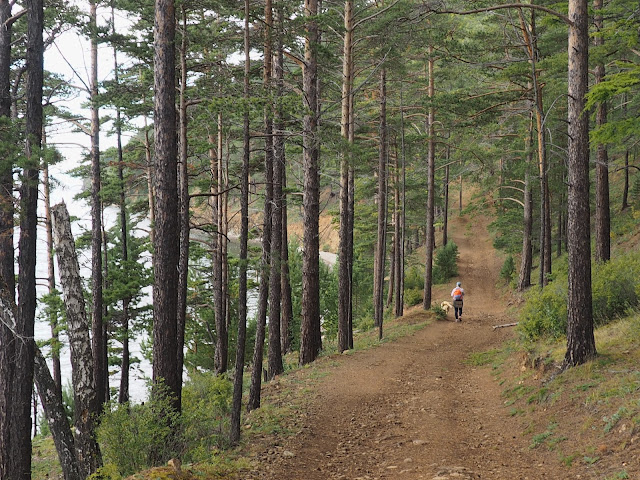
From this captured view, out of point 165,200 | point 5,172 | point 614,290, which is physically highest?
point 5,172

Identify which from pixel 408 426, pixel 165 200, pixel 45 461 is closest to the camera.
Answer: pixel 165 200

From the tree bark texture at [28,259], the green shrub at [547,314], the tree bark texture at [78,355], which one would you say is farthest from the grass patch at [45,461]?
the green shrub at [547,314]

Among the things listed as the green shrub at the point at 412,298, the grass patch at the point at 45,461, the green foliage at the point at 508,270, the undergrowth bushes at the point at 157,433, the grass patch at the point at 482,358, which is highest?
the green foliage at the point at 508,270

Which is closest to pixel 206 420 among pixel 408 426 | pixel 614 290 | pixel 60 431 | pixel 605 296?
pixel 60 431

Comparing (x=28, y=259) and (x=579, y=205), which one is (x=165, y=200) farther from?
(x=579, y=205)

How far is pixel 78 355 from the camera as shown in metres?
7.11

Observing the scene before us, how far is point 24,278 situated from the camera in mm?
8617

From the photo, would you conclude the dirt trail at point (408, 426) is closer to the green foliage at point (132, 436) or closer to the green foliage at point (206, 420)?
the green foliage at point (206, 420)

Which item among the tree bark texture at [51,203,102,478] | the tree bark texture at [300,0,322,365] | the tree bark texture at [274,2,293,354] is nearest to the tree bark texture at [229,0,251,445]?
the tree bark texture at [51,203,102,478]

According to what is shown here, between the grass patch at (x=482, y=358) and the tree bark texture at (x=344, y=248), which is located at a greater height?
the tree bark texture at (x=344, y=248)

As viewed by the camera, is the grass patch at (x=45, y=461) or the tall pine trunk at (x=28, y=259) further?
the grass patch at (x=45, y=461)

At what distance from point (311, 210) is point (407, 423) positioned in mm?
6590

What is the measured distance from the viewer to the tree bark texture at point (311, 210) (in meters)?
13.0

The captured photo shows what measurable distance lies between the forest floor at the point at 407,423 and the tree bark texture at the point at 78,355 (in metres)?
2.33
